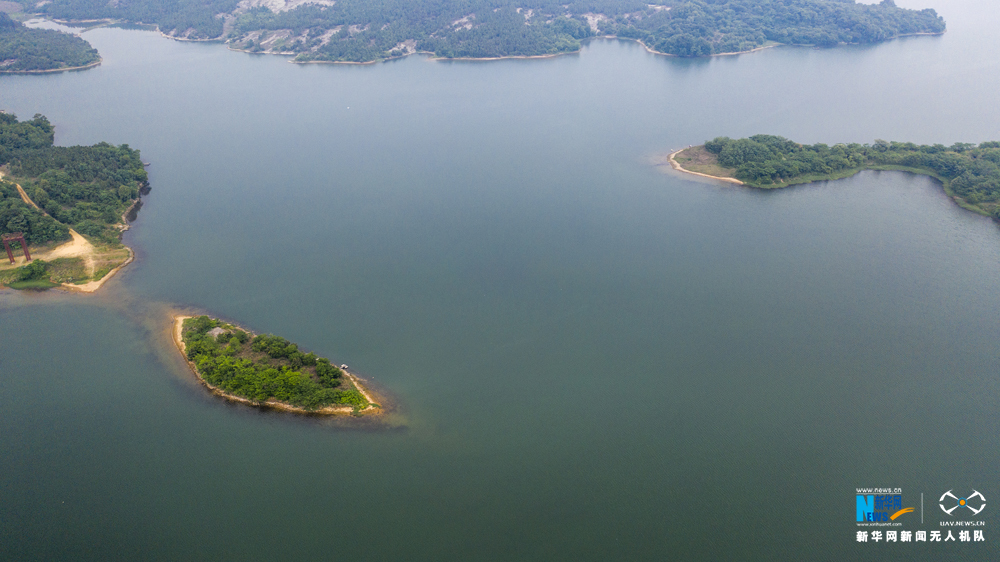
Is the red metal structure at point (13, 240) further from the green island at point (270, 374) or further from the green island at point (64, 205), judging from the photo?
the green island at point (270, 374)

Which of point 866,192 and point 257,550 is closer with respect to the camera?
point 257,550

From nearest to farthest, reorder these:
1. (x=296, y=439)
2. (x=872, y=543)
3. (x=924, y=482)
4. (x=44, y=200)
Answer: (x=872, y=543)
(x=924, y=482)
(x=296, y=439)
(x=44, y=200)

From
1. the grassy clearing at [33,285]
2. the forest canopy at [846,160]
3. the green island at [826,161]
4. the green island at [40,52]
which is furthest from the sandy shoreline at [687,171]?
the green island at [40,52]

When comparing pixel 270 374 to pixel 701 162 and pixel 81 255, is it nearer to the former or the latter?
pixel 81 255

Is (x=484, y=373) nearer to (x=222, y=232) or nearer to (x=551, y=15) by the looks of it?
(x=222, y=232)

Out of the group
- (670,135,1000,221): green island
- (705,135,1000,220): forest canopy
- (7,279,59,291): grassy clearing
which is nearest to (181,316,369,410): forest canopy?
(7,279,59,291): grassy clearing

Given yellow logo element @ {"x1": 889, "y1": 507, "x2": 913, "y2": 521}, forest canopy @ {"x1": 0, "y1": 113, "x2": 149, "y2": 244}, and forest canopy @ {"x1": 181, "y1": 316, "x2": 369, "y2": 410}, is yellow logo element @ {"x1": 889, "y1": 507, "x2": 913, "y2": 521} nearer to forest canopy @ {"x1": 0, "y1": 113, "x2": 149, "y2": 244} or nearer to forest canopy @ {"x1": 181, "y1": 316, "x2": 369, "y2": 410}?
forest canopy @ {"x1": 181, "y1": 316, "x2": 369, "y2": 410}

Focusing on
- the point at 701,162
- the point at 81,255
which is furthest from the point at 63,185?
the point at 701,162

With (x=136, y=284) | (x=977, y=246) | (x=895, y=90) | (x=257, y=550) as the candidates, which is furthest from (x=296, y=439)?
(x=895, y=90)
